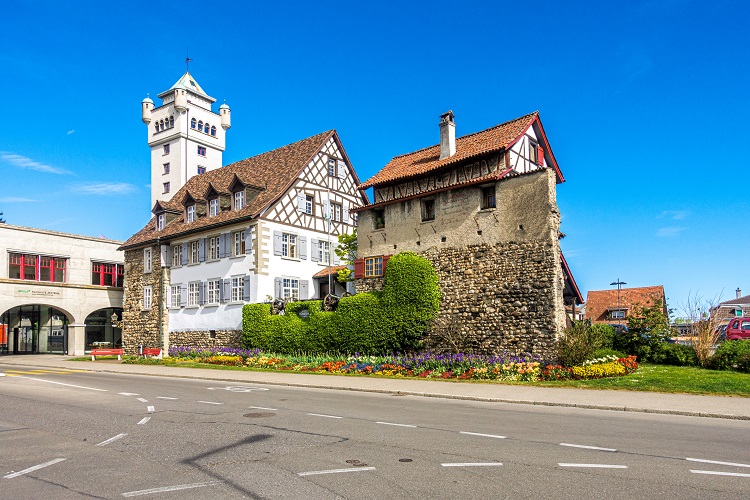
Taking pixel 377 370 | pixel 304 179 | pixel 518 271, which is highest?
pixel 304 179

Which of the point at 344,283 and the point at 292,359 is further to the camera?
the point at 344,283

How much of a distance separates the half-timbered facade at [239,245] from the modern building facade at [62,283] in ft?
14.6

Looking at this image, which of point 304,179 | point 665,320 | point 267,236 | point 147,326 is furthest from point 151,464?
point 147,326

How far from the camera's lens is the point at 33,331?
47375 mm

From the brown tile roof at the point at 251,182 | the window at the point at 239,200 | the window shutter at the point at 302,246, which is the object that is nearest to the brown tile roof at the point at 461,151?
the window shutter at the point at 302,246

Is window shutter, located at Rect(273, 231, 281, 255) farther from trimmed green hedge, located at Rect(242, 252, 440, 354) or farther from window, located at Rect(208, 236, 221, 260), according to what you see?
trimmed green hedge, located at Rect(242, 252, 440, 354)

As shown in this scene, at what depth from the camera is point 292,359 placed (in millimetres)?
27750

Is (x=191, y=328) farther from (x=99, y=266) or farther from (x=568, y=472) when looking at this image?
(x=568, y=472)

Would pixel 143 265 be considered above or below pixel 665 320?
above

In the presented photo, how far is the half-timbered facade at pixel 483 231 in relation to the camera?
2308cm

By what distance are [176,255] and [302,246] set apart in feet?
32.3

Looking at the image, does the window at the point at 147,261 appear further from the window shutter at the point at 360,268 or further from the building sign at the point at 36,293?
the window shutter at the point at 360,268

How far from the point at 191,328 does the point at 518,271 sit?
2264 centimetres

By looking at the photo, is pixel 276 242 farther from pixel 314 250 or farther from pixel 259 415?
pixel 259 415
